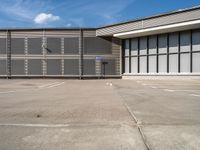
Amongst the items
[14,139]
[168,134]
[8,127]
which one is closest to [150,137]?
[168,134]

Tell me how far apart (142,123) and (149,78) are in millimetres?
21529

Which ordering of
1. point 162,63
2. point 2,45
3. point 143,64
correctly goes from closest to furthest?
point 162,63
point 143,64
point 2,45

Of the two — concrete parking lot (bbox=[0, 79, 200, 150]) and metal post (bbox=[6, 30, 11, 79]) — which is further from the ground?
metal post (bbox=[6, 30, 11, 79])

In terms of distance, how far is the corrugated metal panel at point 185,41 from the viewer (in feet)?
76.4

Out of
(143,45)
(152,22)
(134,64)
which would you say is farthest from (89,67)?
(152,22)

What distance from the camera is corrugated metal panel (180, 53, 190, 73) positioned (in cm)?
2367

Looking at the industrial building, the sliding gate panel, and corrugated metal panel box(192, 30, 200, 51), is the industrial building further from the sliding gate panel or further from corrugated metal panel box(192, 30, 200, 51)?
corrugated metal panel box(192, 30, 200, 51)

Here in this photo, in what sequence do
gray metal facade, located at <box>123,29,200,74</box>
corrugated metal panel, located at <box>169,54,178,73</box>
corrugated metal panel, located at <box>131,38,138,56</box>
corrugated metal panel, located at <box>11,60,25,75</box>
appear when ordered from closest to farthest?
gray metal facade, located at <box>123,29,200,74</box>, corrugated metal panel, located at <box>169,54,178,73</box>, corrugated metal panel, located at <box>131,38,138,56</box>, corrugated metal panel, located at <box>11,60,25,75</box>

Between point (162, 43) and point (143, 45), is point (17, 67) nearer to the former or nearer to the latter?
point (143, 45)

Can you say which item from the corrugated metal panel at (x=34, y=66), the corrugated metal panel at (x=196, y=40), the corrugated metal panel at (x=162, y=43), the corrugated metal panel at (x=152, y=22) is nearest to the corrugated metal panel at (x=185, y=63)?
the corrugated metal panel at (x=196, y=40)

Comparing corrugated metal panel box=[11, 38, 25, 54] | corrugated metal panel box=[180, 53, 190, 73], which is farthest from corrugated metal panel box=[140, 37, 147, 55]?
corrugated metal panel box=[11, 38, 25, 54]

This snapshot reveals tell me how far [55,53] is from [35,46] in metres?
2.65

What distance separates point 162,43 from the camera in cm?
2538

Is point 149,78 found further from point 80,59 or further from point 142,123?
point 142,123
